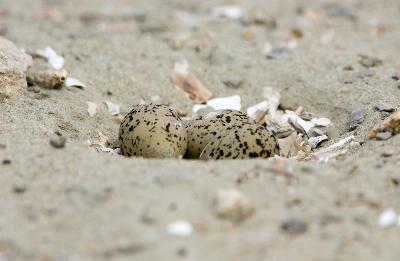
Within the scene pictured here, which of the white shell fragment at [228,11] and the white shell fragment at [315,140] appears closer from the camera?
the white shell fragment at [315,140]

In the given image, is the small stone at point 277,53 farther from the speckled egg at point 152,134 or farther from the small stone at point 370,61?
the speckled egg at point 152,134

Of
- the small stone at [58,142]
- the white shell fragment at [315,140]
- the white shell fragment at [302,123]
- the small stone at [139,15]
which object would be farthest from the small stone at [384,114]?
the small stone at [139,15]

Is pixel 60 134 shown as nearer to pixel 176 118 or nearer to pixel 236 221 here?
pixel 176 118

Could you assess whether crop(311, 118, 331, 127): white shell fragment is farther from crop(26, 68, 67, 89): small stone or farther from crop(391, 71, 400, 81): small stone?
crop(26, 68, 67, 89): small stone

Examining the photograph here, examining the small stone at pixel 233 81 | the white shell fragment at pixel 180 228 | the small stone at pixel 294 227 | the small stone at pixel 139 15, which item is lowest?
the small stone at pixel 139 15

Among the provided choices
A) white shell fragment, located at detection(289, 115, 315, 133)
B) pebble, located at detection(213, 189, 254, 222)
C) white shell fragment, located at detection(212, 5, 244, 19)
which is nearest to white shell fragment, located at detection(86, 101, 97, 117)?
white shell fragment, located at detection(289, 115, 315, 133)

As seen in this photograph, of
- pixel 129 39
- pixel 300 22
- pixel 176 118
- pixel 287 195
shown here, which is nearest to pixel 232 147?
pixel 176 118
